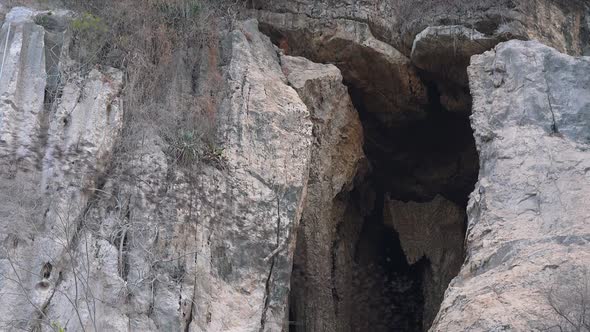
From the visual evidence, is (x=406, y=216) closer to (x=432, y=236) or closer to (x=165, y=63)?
(x=432, y=236)

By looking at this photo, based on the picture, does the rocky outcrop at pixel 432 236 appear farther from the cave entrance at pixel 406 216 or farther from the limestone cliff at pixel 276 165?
the limestone cliff at pixel 276 165

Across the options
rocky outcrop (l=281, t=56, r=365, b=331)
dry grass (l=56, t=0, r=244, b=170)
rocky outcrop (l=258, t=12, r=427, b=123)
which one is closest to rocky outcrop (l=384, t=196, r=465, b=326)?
rocky outcrop (l=281, t=56, r=365, b=331)

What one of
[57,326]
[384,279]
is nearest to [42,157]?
[57,326]

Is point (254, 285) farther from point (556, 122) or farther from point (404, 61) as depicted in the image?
point (404, 61)

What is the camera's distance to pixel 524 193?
777 cm

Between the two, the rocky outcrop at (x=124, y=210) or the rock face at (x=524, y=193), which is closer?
the rock face at (x=524, y=193)

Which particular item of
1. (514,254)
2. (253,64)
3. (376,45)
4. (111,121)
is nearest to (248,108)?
(253,64)

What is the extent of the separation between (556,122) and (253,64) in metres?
3.07

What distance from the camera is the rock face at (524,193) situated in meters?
6.61

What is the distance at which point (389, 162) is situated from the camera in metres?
12.3

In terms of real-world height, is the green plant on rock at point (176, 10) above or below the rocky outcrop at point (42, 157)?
above

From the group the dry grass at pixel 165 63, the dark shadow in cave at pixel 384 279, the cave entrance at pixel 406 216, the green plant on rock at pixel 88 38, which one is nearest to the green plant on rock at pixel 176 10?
the dry grass at pixel 165 63

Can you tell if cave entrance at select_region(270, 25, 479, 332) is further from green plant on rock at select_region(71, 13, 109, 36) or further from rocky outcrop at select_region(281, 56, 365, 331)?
green plant on rock at select_region(71, 13, 109, 36)

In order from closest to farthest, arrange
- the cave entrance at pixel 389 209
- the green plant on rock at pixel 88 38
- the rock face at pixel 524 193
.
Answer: the rock face at pixel 524 193 → the green plant on rock at pixel 88 38 → the cave entrance at pixel 389 209
